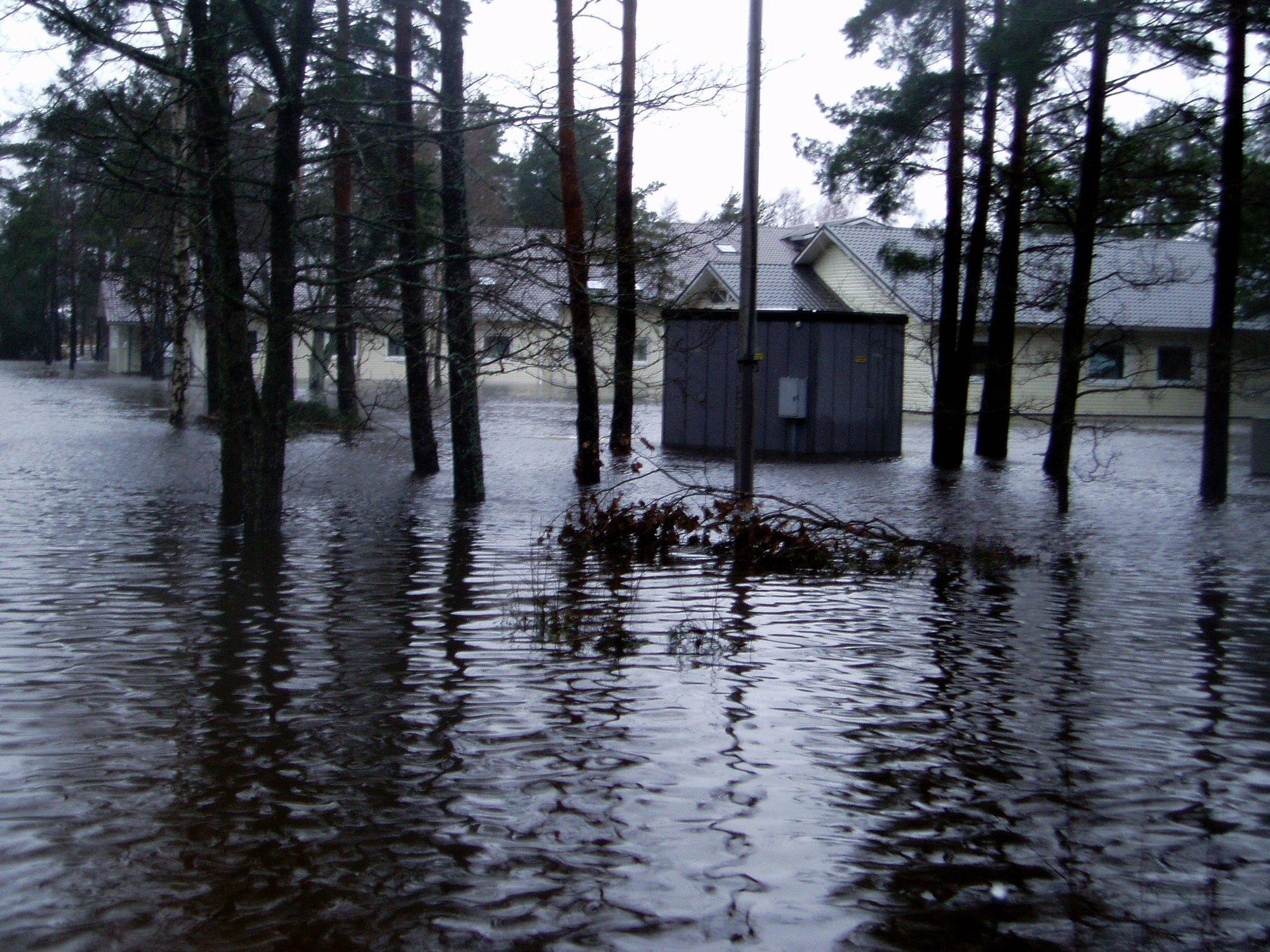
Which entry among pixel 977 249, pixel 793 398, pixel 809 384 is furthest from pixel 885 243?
pixel 977 249

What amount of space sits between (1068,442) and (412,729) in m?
13.9

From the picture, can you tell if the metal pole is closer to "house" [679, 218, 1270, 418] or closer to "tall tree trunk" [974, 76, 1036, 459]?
"tall tree trunk" [974, 76, 1036, 459]

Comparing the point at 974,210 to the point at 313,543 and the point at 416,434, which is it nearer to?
the point at 416,434

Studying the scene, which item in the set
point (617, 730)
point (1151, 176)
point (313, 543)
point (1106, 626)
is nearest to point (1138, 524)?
point (1151, 176)

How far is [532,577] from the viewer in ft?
33.8

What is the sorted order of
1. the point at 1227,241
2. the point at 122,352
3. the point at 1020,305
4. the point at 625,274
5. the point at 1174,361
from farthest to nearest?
the point at 122,352 → the point at 1174,361 → the point at 1020,305 → the point at 1227,241 → the point at 625,274

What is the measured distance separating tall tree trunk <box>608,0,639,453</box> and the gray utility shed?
2.35m

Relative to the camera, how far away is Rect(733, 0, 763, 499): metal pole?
14703 mm

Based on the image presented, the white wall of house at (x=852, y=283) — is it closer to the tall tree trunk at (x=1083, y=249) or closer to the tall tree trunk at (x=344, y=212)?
the tall tree trunk at (x=1083, y=249)

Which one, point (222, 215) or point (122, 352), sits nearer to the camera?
point (222, 215)

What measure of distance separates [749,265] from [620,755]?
33.3ft

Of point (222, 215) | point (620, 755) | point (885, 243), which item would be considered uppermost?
point (885, 243)

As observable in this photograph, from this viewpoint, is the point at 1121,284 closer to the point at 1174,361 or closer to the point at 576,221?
the point at 1174,361

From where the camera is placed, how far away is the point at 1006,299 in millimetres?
20438
